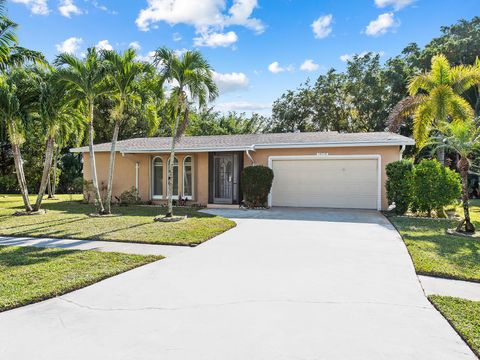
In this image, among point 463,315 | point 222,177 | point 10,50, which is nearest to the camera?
point 463,315

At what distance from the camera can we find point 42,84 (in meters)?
12.2

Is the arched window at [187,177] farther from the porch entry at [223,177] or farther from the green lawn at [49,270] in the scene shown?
the green lawn at [49,270]

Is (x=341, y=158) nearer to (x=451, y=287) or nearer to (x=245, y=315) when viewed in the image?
(x=451, y=287)

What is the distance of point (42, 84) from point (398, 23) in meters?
16.8

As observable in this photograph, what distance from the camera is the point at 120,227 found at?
1012cm

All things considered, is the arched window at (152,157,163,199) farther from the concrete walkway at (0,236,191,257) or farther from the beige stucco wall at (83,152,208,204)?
the concrete walkway at (0,236,191,257)

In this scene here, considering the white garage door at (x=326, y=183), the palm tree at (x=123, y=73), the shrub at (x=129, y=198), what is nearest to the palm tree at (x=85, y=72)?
the palm tree at (x=123, y=73)

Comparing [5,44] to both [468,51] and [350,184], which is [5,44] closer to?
[350,184]

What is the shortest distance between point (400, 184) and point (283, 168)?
17.0ft

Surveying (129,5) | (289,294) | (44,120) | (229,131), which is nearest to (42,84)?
(44,120)

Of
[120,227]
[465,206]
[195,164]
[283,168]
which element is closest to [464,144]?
[465,206]

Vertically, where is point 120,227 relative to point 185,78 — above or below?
below

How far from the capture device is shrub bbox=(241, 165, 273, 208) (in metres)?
14.4

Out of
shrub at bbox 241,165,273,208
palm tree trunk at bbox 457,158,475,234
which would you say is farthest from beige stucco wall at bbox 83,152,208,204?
palm tree trunk at bbox 457,158,475,234
